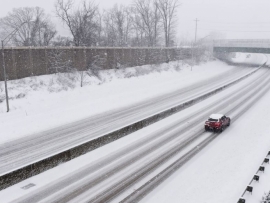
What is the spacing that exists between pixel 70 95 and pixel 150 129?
15932mm

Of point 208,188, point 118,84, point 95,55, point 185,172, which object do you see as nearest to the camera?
point 208,188

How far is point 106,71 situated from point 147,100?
14416mm

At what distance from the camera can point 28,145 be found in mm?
21859

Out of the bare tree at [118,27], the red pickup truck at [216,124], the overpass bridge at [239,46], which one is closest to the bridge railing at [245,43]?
the overpass bridge at [239,46]

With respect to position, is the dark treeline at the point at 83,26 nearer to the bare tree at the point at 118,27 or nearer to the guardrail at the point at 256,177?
the bare tree at the point at 118,27

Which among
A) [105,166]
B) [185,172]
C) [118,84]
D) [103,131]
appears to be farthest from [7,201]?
[118,84]

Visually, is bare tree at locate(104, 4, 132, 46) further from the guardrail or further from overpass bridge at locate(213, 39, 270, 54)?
the guardrail

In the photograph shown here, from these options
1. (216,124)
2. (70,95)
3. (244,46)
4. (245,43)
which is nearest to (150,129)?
(216,124)

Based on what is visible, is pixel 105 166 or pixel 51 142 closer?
pixel 105 166

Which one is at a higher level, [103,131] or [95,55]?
[95,55]

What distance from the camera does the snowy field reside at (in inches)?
590

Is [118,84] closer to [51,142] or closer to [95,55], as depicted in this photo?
[95,55]

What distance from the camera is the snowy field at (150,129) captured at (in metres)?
15.0

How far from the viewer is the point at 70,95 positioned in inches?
1465
